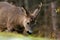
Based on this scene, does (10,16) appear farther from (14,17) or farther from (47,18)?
(47,18)

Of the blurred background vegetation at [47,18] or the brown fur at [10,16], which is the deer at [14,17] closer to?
the brown fur at [10,16]

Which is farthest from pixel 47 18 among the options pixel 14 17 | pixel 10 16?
pixel 10 16

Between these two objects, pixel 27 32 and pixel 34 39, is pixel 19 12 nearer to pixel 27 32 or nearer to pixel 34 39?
pixel 27 32

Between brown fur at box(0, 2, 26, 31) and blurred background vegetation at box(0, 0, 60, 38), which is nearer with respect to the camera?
blurred background vegetation at box(0, 0, 60, 38)

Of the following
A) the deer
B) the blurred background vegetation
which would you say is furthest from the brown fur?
the blurred background vegetation

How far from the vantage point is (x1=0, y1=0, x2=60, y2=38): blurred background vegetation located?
10.5 meters

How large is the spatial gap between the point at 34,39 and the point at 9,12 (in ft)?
9.62

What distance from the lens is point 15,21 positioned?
477 inches

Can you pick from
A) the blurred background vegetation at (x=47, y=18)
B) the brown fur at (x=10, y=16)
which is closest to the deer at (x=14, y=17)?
the brown fur at (x=10, y=16)

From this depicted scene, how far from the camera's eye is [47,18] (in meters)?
12.1

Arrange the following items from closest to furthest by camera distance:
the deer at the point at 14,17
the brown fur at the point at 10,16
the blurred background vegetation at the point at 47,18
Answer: the blurred background vegetation at the point at 47,18 → the deer at the point at 14,17 → the brown fur at the point at 10,16

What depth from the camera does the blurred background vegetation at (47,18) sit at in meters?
10.5

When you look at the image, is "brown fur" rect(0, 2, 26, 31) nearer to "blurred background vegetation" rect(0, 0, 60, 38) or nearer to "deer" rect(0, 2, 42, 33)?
"deer" rect(0, 2, 42, 33)

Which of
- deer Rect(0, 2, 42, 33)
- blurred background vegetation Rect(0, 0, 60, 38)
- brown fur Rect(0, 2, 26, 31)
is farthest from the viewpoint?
brown fur Rect(0, 2, 26, 31)
